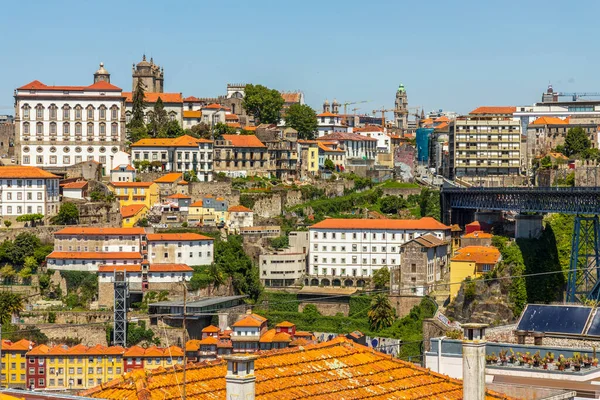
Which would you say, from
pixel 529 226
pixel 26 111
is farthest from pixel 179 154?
pixel 529 226

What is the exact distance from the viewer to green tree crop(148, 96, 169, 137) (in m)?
115

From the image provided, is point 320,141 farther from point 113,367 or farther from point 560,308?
point 560,308

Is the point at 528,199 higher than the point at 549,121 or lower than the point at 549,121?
lower

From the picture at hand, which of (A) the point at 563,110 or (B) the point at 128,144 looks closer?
(B) the point at 128,144

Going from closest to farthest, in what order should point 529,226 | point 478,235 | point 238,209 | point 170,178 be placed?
point 529,226
point 478,235
point 238,209
point 170,178

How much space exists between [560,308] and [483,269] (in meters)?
54.9

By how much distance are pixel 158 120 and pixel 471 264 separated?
43067 millimetres

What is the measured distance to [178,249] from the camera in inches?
3433

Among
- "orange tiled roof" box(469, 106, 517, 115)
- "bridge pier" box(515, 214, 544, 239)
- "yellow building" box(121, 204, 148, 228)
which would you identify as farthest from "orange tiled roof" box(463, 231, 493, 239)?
"orange tiled roof" box(469, 106, 517, 115)

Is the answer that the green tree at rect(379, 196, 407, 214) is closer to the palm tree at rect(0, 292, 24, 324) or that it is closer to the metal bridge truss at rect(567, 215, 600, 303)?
the metal bridge truss at rect(567, 215, 600, 303)

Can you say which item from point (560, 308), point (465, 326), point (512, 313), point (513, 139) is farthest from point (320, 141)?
point (465, 326)

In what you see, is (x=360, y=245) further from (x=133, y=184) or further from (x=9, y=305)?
(x=9, y=305)

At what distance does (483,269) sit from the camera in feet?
273

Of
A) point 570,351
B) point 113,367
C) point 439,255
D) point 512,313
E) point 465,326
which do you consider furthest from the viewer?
point 439,255
